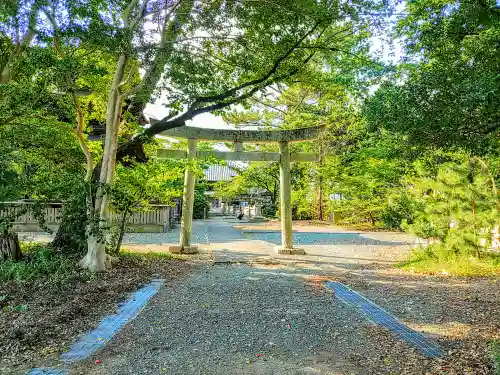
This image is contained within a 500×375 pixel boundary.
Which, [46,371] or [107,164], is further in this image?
[107,164]

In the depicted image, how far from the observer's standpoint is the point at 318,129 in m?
10.5

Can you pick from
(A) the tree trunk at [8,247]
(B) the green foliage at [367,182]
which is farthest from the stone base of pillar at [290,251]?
(A) the tree trunk at [8,247]

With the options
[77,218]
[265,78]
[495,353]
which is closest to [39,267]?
[77,218]

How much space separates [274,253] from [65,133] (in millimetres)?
6280

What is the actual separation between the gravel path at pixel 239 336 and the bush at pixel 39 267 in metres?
2.07

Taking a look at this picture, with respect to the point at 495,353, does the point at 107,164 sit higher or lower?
higher

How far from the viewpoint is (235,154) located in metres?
10.9

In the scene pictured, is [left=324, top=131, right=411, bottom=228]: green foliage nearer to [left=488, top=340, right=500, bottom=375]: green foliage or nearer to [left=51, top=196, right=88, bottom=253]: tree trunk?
[left=488, top=340, right=500, bottom=375]: green foliage

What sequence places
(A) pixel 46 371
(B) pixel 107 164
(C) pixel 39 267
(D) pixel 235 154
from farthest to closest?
(D) pixel 235 154 → (B) pixel 107 164 → (C) pixel 39 267 → (A) pixel 46 371

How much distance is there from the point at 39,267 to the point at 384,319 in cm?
592

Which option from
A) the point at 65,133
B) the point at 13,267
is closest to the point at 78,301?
the point at 13,267

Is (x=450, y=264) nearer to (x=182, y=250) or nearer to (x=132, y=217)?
(x=182, y=250)

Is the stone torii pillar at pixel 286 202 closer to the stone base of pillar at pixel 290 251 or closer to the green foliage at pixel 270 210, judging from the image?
the stone base of pillar at pixel 290 251

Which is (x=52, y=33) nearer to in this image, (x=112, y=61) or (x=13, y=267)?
(x=112, y=61)
